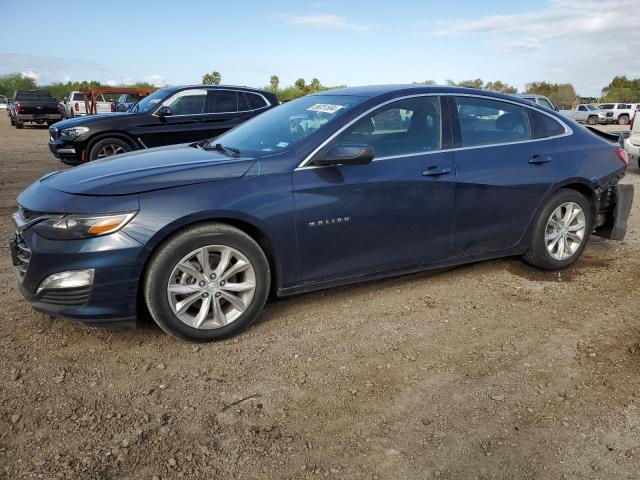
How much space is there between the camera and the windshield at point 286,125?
3.87 meters

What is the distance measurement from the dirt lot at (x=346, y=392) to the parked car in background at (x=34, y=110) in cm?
2382

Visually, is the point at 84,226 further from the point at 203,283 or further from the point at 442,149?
the point at 442,149

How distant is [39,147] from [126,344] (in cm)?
1433

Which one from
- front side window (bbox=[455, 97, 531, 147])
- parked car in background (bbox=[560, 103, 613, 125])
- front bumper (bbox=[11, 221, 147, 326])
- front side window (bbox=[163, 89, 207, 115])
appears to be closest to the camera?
front bumper (bbox=[11, 221, 147, 326])

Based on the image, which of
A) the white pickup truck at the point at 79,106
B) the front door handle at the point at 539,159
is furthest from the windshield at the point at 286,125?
the white pickup truck at the point at 79,106

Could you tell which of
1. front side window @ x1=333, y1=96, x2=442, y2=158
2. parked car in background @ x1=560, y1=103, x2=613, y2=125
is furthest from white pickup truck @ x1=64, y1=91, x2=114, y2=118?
parked car in background @ x1=560, y1=103, x2=613, y2=125

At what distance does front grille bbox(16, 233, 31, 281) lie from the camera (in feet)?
10.8

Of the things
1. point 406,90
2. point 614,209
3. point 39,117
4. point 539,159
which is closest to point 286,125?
point 406,90

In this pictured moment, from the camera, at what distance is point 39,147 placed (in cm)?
1561

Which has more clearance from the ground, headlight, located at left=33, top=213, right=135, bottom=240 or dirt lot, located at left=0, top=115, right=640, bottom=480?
headlight, located at left=33, top=213, right=135, bottom=240

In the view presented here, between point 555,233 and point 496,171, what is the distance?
0.94 m

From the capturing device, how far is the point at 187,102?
975 cm

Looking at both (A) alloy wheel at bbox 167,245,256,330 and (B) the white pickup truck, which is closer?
(A) alloy wheel at bbox 167,245,256,330

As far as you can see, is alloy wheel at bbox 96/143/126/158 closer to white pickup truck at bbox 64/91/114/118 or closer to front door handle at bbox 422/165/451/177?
front door handle at bbox 422/165/451/177
